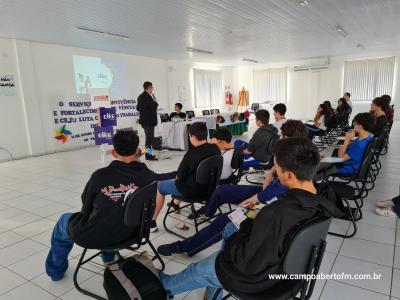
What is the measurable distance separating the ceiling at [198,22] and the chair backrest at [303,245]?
4106mm

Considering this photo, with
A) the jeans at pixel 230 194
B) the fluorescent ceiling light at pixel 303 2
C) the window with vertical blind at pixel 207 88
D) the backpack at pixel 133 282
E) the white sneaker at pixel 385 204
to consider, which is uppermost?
the fluorescent ceiling light at pixel 303 2

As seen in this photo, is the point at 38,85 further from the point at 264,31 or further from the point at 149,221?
the point at 149,221

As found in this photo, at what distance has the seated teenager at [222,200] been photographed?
2000 millimetres

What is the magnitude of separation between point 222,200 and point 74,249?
1416mm

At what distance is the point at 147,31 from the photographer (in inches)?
248

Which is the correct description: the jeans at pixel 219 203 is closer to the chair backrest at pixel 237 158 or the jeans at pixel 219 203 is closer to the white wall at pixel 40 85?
the chair backrest at pixel 237 158

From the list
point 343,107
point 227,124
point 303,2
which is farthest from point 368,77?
point 303,2

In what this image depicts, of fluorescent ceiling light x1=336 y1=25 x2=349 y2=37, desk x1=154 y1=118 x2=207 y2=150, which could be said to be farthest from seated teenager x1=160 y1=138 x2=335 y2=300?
fluorescent ceiling light x1=336 y1=25 x2=349 y2=37

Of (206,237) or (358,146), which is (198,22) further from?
(206,237)

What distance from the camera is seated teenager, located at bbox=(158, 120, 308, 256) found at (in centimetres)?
200

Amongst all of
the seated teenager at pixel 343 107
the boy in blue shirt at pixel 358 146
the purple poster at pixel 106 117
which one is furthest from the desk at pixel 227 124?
the boy in blue shirt at pixel 358 146

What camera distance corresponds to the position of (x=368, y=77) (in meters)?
11.9

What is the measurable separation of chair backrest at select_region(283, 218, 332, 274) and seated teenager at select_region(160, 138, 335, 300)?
32 millimetres

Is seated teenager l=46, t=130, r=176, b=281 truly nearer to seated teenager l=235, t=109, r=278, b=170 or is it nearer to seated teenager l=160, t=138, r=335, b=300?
seated teenager l=160, t=138, r=335, b=300
